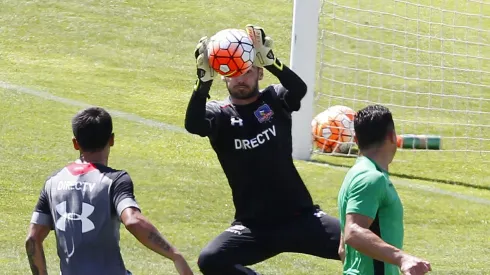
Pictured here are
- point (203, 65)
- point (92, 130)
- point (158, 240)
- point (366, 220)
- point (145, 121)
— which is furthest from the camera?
point (145, 121)

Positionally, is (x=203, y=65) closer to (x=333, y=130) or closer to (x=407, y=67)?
(x=333, y=130)

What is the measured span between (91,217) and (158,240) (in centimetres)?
43

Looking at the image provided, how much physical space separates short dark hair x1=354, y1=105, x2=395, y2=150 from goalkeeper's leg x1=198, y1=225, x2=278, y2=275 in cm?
187

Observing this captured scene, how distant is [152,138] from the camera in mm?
14641

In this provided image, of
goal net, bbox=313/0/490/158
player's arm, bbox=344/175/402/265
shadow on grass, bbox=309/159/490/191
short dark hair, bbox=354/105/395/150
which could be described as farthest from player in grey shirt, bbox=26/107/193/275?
goal net, bbox=313/0/490/158

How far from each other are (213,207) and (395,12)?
9.34m

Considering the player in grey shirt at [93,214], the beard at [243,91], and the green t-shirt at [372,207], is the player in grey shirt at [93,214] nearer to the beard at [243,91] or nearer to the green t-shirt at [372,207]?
the green t-shirt at [372,207]

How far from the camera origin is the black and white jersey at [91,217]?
18.8 feet

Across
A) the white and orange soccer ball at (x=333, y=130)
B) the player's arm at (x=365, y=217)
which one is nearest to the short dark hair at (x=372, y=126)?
the player's arm at (x=365, y=217)

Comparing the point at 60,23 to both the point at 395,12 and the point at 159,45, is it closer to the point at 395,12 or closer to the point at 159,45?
the point at 159,45

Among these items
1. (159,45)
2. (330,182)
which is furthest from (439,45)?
(330,182)

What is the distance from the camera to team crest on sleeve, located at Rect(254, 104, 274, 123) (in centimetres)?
767

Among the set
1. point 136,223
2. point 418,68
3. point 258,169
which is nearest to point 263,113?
point 258,169

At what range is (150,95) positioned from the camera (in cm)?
1684
